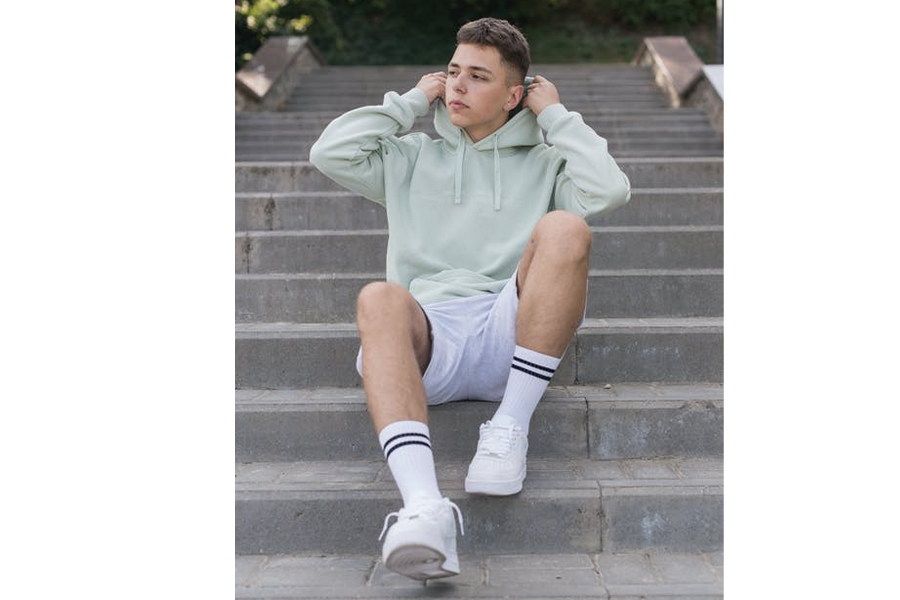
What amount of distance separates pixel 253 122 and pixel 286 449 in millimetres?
4026

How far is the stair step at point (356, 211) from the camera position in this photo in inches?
154

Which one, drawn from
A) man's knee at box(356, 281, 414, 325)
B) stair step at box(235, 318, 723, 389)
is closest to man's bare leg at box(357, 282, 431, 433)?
man's knee at box(356, 281, 414, 325)

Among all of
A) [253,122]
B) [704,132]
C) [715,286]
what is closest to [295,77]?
[253,122]

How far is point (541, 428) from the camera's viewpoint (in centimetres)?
259

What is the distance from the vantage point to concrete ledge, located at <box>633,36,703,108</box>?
703 centimetres

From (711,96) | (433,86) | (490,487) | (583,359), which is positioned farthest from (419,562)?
(711,96)

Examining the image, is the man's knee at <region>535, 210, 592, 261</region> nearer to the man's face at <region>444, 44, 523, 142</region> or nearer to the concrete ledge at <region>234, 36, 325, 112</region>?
the man's face at <region>444, 44, 523, 142</region>

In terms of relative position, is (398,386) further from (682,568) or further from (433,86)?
(433,86)

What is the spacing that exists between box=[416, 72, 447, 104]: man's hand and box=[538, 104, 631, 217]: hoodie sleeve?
1.10ft

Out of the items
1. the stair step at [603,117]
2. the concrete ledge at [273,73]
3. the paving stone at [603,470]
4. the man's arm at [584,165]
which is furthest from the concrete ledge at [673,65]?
the paving stone at [603,470]

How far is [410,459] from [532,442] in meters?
0.61

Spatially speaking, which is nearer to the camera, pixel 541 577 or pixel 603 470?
pixel 541 577

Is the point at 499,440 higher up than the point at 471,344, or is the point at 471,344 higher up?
the point at 471,344

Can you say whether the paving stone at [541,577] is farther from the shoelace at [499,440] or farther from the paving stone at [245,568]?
the paving stone at [245,568]
